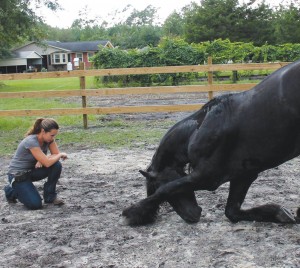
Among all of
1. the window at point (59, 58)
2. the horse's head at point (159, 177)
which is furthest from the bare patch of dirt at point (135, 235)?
the window at point (59, 58)

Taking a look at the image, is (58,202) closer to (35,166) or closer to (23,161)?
(35,166)

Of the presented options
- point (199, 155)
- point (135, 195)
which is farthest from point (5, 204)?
point (199, 155)

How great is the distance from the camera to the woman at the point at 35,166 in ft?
15.0

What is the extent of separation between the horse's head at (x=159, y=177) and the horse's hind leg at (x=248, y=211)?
1.58 feet

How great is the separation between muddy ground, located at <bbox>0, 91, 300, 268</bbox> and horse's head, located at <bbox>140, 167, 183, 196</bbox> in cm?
33

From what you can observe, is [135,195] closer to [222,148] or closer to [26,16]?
[222,148]

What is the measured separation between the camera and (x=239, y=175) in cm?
370

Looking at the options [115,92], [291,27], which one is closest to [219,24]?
[291,27]

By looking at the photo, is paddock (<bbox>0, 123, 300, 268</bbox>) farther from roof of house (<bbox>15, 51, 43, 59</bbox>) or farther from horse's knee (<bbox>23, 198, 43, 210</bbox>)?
roof of house (<bbox>15, 51, 43, 59</bbox>)

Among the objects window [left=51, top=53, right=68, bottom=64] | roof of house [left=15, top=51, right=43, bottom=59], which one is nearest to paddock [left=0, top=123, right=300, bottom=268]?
roof of house [left=15, top=51, right=43, bottom=59]

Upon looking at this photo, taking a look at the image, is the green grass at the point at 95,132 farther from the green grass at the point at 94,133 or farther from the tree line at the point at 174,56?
the tree line at the point at 174,56

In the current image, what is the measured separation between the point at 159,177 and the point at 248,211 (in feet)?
2.64

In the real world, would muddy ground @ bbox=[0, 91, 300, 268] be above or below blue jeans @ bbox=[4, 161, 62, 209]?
below

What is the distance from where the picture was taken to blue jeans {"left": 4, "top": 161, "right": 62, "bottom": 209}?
15.3ft
